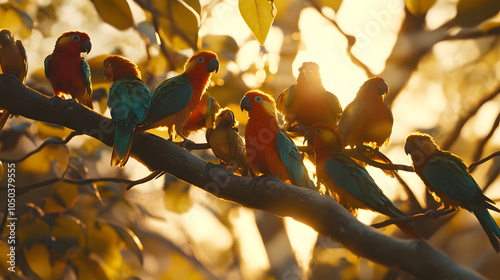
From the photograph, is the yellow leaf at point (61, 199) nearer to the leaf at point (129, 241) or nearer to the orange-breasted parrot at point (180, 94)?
the leaf at point (129, 241)

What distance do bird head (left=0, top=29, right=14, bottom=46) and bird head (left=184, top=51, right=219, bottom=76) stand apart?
1249 millimetres

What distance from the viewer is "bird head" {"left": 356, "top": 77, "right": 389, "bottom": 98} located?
117 inches

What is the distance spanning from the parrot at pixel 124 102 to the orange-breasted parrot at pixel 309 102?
1047mm

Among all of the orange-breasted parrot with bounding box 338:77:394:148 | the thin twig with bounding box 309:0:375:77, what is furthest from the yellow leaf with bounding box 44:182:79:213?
the thin twig with bounding box 309:0:375:77

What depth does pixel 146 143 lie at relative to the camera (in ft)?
6.77

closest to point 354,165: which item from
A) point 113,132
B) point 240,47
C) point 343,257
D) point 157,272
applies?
point 113,132

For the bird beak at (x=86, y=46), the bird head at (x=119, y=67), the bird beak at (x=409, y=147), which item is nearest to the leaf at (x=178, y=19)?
the bird head at (x=119, y=67)

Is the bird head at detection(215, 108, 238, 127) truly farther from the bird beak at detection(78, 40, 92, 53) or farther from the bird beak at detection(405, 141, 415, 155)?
the bird beak at detection(78, 40, 92, 53)

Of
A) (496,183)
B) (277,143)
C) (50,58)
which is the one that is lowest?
(277,143)

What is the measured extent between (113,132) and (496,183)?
3.86 m

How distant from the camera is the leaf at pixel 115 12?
5.90 feet

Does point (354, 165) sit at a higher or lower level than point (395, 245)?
higher

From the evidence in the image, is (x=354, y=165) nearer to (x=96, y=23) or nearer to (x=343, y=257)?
(x=343, y=257)

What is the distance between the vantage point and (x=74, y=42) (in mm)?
3102
